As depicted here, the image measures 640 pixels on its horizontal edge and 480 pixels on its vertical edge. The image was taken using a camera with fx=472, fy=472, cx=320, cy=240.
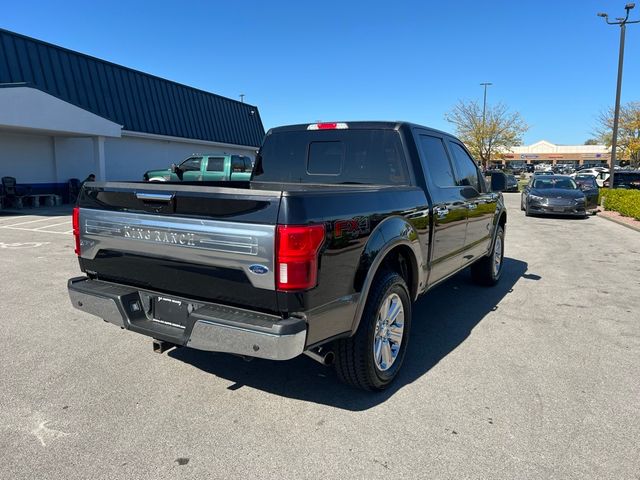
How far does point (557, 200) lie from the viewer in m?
16.2

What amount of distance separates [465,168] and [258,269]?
369 centimetres

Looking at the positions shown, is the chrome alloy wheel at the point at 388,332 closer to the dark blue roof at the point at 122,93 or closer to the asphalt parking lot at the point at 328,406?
the asphalt parking lot at the point at 328,406

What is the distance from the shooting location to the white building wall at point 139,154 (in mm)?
20500

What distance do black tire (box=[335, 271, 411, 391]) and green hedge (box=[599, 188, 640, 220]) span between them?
1492 cm

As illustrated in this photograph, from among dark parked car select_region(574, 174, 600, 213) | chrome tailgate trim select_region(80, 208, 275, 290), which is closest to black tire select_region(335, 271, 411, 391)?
chrome tailgate trim select_region(80, 208, 275, 290)

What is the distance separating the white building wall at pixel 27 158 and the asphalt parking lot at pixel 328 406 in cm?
1442

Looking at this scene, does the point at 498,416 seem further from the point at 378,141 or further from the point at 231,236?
the point at 378,141

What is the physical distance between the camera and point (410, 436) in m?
2.94

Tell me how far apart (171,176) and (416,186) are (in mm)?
14850

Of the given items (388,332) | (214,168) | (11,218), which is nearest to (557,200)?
(214,168)

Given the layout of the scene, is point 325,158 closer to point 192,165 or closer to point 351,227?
point 351,227

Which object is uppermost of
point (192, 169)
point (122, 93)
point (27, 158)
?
point (122, 93)

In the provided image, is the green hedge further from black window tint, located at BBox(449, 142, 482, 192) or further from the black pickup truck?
the black pickup truck

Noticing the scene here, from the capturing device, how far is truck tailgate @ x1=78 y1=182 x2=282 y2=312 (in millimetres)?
2680
